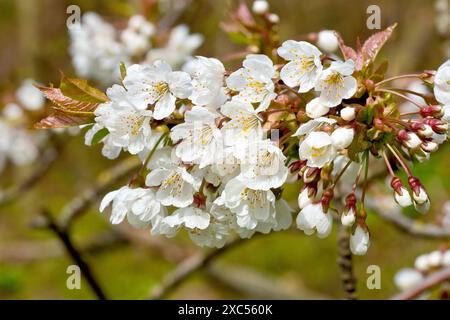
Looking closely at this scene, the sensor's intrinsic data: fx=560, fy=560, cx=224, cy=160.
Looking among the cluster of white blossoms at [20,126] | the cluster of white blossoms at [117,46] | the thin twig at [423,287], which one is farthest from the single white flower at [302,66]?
the cluster of white blossoms at [20,126]

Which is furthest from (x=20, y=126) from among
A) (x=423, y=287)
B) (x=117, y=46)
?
(x=423, y=287)

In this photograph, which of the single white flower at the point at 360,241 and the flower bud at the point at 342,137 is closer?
the flower bud at the point at 342,137

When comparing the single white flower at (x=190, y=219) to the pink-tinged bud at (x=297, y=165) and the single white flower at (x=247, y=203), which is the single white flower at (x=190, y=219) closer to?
the single white flower at (x=247, y=203)

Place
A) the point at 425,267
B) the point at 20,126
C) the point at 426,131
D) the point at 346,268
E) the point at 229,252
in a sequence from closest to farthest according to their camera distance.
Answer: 1. the point at 426,131
2. the point at 346,268
3. the point at 425,267
4. the point at 20,126
5. the point at 229,252

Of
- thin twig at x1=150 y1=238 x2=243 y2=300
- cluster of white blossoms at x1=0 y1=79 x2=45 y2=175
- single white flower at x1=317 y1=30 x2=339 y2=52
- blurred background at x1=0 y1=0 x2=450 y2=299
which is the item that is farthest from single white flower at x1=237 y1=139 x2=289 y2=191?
cluster of white blossoms at x1=0 y1=79 x2=45 y2=175

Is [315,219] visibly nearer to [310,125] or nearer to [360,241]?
[360,241]

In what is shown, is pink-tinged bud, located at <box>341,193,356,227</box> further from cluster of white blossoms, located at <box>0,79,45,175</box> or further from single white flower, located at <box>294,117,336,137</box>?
cluster of white blossoms, located at <box>0,79,45,175</box>
